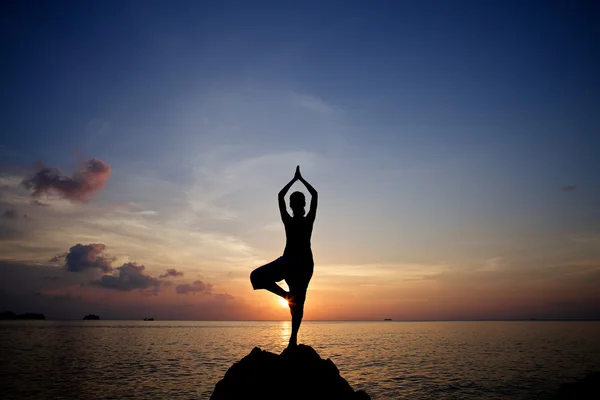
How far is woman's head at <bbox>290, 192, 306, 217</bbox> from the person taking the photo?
9.41m

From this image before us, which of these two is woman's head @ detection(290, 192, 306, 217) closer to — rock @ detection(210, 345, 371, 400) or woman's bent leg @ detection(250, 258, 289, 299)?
woman's bent leg @ detection(250, 258, 289, 299)

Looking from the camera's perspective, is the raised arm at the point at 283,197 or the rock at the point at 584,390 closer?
the raised arm at the point at 283,197

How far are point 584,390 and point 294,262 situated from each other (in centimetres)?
2259

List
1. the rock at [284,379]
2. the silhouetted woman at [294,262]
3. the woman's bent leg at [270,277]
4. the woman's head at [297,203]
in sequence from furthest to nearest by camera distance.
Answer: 1. the woman's head at [297,203]
2. the rock at [284,379]
3. the silhouetted woman at [294,262]
4. the woman's bent leg at [270,277]

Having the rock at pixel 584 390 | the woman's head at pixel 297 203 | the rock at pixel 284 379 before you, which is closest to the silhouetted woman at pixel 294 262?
the woman's head at pixel 297 203

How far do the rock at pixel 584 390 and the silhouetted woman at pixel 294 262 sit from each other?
20754mm

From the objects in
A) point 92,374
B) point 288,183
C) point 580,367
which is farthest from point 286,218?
point 580,367

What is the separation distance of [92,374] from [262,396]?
33.7 m

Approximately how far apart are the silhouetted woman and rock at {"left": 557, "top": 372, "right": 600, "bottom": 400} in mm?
20754

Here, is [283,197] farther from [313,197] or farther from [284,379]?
[284,379]

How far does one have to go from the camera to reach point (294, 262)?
28.9 feet

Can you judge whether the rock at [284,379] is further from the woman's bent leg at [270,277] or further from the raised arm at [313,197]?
the raised arm at [313,197]

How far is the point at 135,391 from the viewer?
88.3 feet

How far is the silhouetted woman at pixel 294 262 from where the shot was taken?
8430 mm
